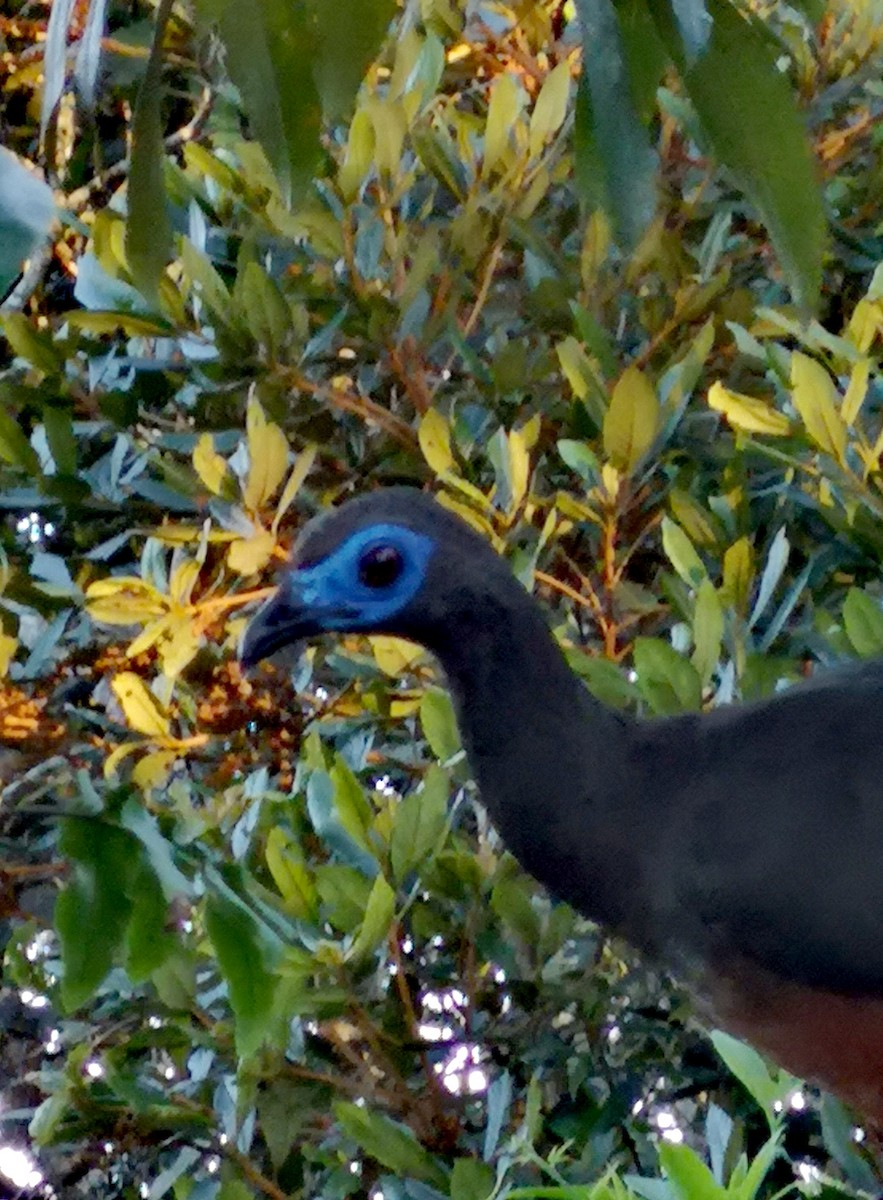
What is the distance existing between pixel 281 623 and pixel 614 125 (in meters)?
0.49

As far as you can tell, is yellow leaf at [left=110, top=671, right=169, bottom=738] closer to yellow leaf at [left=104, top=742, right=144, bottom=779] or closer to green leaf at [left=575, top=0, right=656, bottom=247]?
yellow leaf at [left=104, top=742, right=144, bottom=779]

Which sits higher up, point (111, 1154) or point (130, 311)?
point (130, 311)

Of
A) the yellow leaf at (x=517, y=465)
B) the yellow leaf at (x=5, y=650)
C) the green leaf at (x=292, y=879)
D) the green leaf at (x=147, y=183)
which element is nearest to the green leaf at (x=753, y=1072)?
the green leaf at (x=292, y=879)

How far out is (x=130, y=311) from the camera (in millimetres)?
1196

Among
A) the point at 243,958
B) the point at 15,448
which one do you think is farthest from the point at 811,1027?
the point at 15,448

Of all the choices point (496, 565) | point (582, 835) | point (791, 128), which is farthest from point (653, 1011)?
point (791, 128)

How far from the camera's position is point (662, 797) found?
969mm

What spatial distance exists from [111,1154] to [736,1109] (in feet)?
1.73

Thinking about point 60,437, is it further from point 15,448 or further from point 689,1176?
point 689,1176

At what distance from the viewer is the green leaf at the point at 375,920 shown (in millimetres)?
927

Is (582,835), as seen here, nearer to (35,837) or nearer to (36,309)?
→ (35,837)

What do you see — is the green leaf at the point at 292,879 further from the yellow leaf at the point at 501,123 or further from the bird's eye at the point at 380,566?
the yellow leaf at the point at 501,123

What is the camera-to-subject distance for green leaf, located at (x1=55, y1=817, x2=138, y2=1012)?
63 cm

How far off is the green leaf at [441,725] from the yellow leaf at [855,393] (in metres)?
0.32
